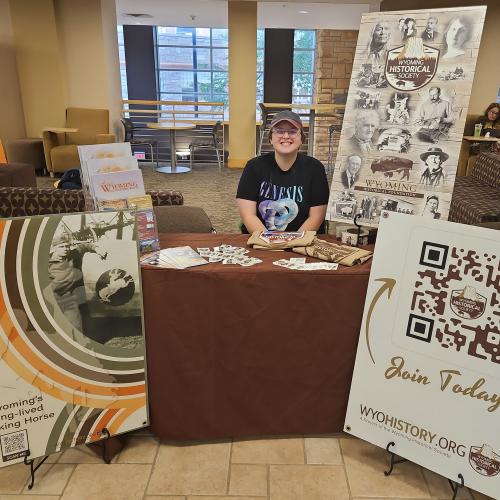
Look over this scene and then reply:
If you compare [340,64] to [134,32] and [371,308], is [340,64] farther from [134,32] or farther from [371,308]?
[371,308]

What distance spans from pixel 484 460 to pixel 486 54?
7.25 m

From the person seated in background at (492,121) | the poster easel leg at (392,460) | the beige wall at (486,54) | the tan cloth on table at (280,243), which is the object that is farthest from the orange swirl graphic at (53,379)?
the beige wall at (486,54)

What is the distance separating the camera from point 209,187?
645cm

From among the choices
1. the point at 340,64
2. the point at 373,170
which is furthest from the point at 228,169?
the point at 373,170

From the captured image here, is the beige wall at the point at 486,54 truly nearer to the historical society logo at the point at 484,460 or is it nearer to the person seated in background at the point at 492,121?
the person seated in background at the point at 492,121

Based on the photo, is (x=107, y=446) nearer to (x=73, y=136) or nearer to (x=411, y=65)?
(x=411, y=65)

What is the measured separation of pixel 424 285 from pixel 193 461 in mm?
1092

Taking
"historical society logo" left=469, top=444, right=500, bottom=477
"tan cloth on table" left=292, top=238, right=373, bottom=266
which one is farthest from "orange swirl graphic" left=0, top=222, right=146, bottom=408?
"historical society logo" left=469, top=444, right=500, bottom=477

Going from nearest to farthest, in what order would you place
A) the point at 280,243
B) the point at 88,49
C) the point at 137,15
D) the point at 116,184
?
the point at 116,184 < the point at 280,243 < the point at 88,49 < the point at 137,15

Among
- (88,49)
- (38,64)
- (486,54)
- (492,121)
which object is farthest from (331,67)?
(38,64)

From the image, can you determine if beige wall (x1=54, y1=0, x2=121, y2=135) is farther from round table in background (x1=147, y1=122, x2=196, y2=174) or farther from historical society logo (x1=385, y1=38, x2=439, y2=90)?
historical society logo (x1=385, y1=38, x2=439, y2=90)

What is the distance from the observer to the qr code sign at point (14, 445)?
5.06ft

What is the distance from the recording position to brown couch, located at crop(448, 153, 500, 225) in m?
3.61

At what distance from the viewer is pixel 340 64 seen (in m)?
9.51
